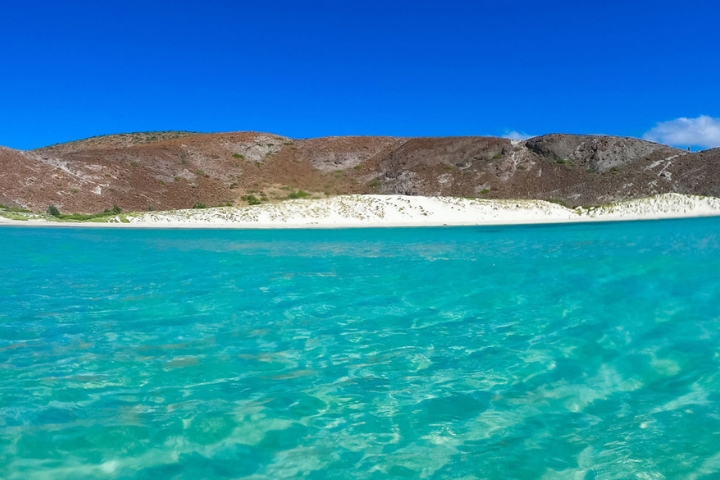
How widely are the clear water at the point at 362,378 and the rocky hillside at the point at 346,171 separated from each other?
37646mm

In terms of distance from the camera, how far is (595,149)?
56.0 meters

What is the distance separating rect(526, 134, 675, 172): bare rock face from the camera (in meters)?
53.7

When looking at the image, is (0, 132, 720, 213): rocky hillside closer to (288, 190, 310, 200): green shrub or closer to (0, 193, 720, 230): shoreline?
(288, 190, 310, 200): green shrub

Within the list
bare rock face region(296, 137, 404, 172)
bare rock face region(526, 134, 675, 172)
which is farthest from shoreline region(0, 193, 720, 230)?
bare rock face region(296, 137, 404, 172)

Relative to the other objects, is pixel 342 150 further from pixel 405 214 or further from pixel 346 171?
pixel 405 214

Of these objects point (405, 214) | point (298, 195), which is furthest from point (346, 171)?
point (405, 214)

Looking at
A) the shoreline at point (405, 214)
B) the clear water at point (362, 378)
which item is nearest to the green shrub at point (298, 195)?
the shoreline at point (405, 214)

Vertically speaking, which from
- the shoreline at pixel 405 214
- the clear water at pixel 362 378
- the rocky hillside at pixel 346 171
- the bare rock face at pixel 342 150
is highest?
the bare rock face at pixel 342 150

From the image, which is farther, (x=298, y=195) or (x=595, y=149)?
(x=595, y=149)

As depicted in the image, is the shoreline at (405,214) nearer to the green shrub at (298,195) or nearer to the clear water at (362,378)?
the green shrub at (298,195)

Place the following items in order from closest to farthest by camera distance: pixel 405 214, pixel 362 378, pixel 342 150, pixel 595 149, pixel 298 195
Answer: pixel 362 378, pixel 405 214, pixel 298 195, pixel 595 149, pixel 342 150

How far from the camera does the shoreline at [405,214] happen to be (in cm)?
3519

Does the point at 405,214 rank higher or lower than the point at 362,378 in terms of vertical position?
higher

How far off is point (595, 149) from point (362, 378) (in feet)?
187
